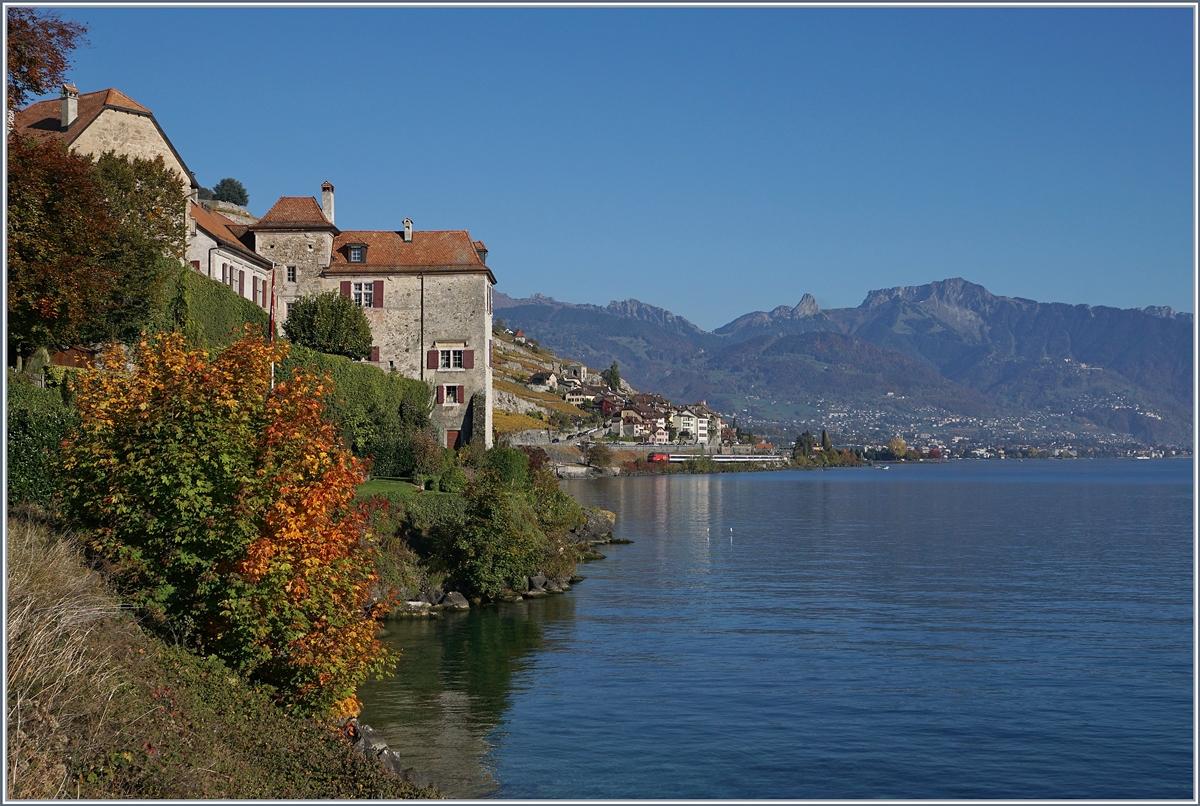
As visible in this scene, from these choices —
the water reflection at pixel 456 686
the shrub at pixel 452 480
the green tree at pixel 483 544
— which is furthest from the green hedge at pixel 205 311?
the water reflection at pixel 456 686

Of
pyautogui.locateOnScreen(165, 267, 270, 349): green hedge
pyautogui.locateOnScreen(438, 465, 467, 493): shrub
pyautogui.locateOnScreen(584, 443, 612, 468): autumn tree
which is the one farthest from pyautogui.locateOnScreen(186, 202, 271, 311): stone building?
pyautogui.locateOnScreen(584, 443, 612, 468): autumn tree

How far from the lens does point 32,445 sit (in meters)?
25.2

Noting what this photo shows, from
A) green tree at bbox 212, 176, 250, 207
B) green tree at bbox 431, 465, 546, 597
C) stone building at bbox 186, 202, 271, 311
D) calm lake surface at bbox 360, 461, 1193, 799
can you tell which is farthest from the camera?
green tree at bbox 212, 176, 250, 207

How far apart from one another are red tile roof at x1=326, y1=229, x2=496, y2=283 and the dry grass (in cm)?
5074

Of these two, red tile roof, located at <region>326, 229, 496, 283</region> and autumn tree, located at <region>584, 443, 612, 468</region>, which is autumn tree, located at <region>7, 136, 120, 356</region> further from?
autumn tree, located at <region>584, 443, 612, 468</region>

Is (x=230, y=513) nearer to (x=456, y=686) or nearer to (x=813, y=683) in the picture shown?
(x=456, y=686)

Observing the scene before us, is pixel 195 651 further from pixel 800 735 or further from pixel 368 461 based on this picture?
pixel 800 735

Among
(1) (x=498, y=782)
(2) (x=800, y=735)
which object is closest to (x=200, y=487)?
(1) (x=498, y=782)

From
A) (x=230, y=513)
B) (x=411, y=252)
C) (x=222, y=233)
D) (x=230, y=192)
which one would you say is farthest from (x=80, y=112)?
(x=230, y=192)

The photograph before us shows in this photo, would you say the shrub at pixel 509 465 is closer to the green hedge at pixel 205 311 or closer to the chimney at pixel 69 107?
the green hedge at pixel 205 311

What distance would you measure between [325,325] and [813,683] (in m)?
39.6

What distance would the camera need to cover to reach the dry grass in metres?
13.4

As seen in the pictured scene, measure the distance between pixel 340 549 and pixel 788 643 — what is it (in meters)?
22.7

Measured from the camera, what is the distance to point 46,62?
2159cm
